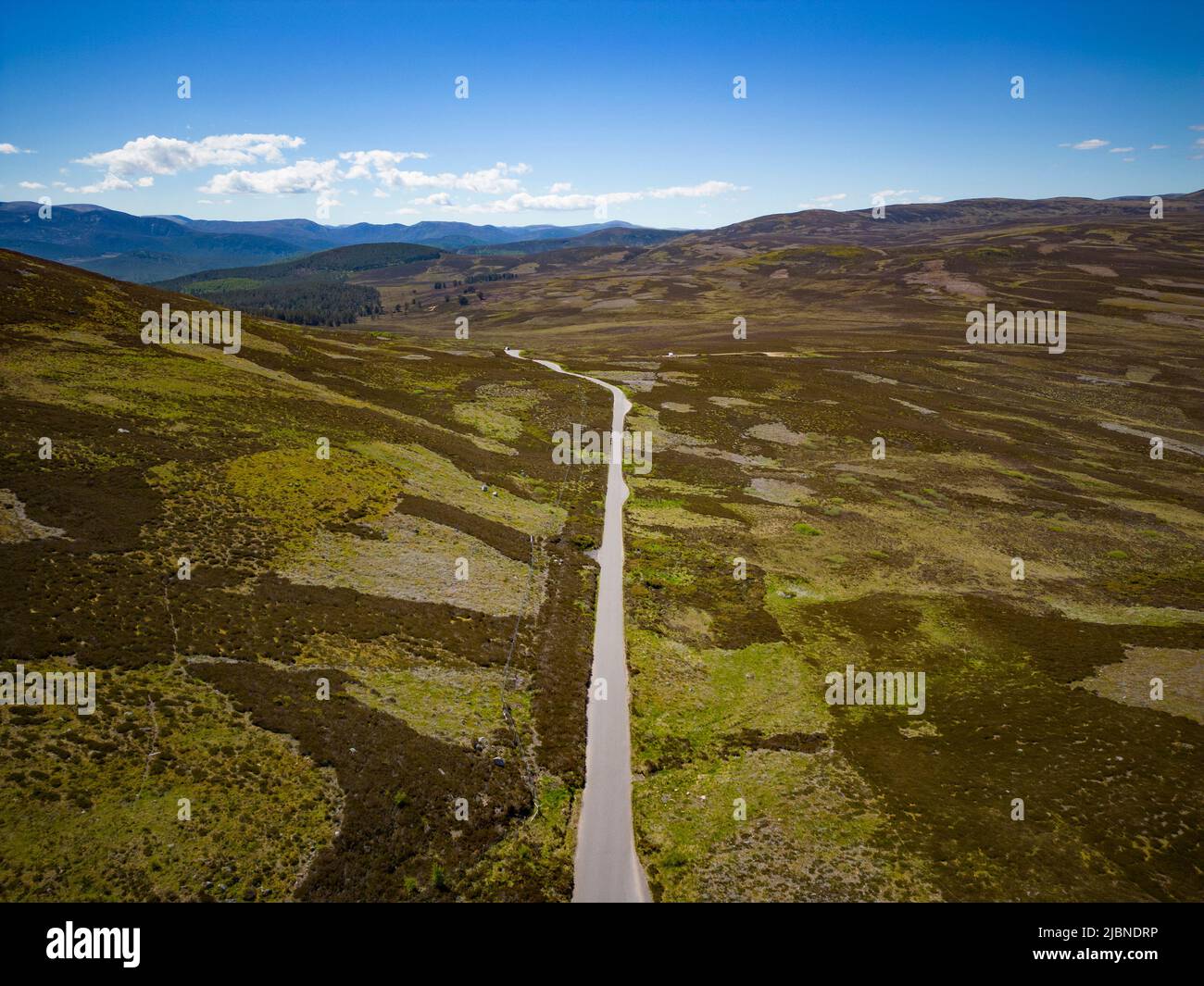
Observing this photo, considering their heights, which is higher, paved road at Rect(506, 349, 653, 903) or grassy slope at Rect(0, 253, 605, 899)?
grassy slope at Rect(0, 253, 605, 899)

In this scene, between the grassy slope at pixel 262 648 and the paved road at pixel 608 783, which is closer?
the grassy slope at pixel 262 648

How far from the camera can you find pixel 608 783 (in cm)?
3020

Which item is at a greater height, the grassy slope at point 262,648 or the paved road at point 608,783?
the grassy slope at point 262,648

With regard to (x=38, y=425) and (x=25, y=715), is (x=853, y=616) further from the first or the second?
(x=38, y=425)

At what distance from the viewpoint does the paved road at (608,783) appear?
24406mm

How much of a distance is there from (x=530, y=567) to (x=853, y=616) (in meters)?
27.6

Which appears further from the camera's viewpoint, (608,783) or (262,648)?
(262,648)

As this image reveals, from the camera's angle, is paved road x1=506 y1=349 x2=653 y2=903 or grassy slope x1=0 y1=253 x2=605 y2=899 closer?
grassy slope x1=0 y1=253 x2=605 y2=899

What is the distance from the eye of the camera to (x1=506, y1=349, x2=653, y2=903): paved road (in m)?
24.4

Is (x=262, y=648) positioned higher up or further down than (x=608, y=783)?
higher up

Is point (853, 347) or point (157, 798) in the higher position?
point (853, 347)

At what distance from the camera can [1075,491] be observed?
2950 inches
